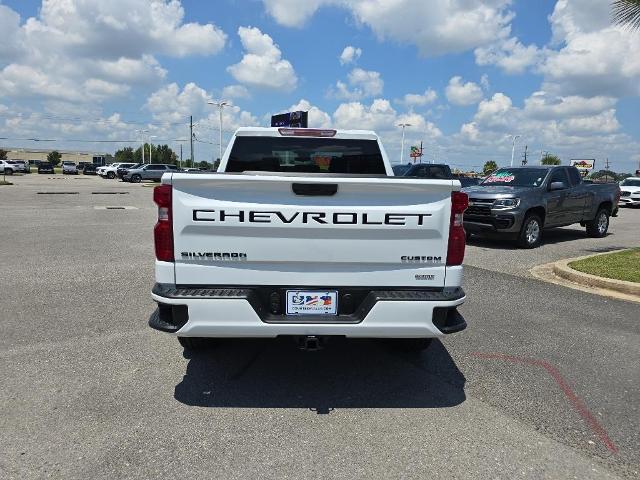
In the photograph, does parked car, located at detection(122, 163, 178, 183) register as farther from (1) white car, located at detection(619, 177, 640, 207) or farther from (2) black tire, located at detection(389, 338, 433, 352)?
(2) black tire, located at detection(389, 338, 433, 352)

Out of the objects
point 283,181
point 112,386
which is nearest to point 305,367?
point 112,386

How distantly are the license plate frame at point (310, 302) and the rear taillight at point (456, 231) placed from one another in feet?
2.82

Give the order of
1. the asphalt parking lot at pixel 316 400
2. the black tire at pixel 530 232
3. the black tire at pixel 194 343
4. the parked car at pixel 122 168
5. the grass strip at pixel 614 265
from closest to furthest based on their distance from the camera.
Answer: the asphalt parking lot at pixel 316 400, the black tire at pixel 194 343, the grass strip at pixel 614 265, the black tire at pixel 530 232, the parked car at pixel 122 168

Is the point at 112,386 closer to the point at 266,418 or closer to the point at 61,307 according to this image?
the point at 266,418

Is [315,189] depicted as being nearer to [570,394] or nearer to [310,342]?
[310,342]

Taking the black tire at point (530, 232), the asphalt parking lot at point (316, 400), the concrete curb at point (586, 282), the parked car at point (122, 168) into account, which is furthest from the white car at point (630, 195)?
the parked car at point (122, 168)

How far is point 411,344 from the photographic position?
4383 millimetres

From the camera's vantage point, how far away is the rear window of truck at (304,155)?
524 cm

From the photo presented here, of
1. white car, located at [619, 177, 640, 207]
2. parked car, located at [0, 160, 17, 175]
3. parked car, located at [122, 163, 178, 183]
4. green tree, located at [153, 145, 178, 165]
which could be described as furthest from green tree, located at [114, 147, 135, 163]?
white car, located at [619, 177, 640, 207]

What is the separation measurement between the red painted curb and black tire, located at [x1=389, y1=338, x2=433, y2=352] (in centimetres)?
57

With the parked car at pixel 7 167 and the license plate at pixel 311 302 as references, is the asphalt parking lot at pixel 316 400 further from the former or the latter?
the parked car at pixel 7 167

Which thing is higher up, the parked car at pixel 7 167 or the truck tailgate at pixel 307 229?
the truck tailgate at pixel 307 229

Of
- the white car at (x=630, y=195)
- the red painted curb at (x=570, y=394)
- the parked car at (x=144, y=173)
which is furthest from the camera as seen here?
the parked car at (x=144, y=173)

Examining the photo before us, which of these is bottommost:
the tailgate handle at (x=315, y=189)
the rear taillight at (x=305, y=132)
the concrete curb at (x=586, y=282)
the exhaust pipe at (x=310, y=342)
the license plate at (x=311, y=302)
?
the concrete curb at (x=586, y=282)
